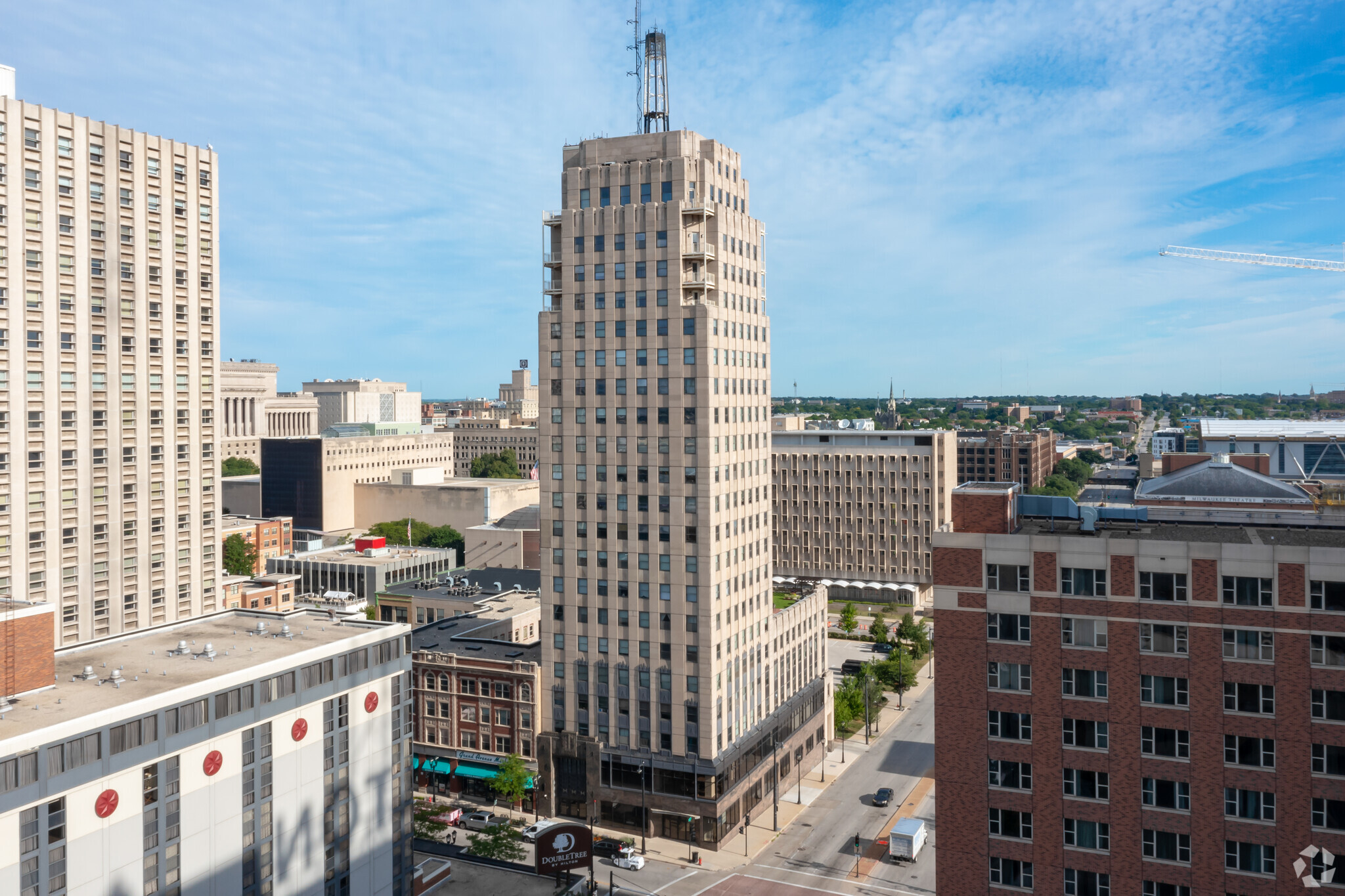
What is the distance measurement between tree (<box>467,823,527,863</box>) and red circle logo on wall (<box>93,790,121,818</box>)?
39275mm

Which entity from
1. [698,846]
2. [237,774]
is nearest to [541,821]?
[698,846]

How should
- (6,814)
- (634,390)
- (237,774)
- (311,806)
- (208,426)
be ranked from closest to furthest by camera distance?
(6,814)
(237,774)
(311,806)
(634,390)
(208,426)

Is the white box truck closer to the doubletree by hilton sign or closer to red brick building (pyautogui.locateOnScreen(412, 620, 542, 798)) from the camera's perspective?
the doubletree by hilton sign

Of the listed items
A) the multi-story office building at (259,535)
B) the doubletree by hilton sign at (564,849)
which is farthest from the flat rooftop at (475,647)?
the multi-story office building at (259,535)

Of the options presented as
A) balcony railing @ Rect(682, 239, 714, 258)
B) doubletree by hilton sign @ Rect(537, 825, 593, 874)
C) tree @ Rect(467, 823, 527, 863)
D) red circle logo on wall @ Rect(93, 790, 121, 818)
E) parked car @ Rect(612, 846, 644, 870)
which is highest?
balcony railing @ Rect(682, 239, 714, 258)

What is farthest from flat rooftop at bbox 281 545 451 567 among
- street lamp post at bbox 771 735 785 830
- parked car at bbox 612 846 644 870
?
parked car at bbox 612 846 644 870

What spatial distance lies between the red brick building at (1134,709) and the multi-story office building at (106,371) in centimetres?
8184

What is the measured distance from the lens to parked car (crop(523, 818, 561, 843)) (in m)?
90.6

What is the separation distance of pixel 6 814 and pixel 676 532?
5752 centimetres

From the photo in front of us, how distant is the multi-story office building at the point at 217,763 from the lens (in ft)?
155

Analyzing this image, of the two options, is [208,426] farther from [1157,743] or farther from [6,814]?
[1157,743]

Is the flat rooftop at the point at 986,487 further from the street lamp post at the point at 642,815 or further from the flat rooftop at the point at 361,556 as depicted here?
the flat rooftop at the point at 361,556

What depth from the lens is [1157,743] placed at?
152ft

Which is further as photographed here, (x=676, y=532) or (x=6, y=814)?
(x=676, y=532)
